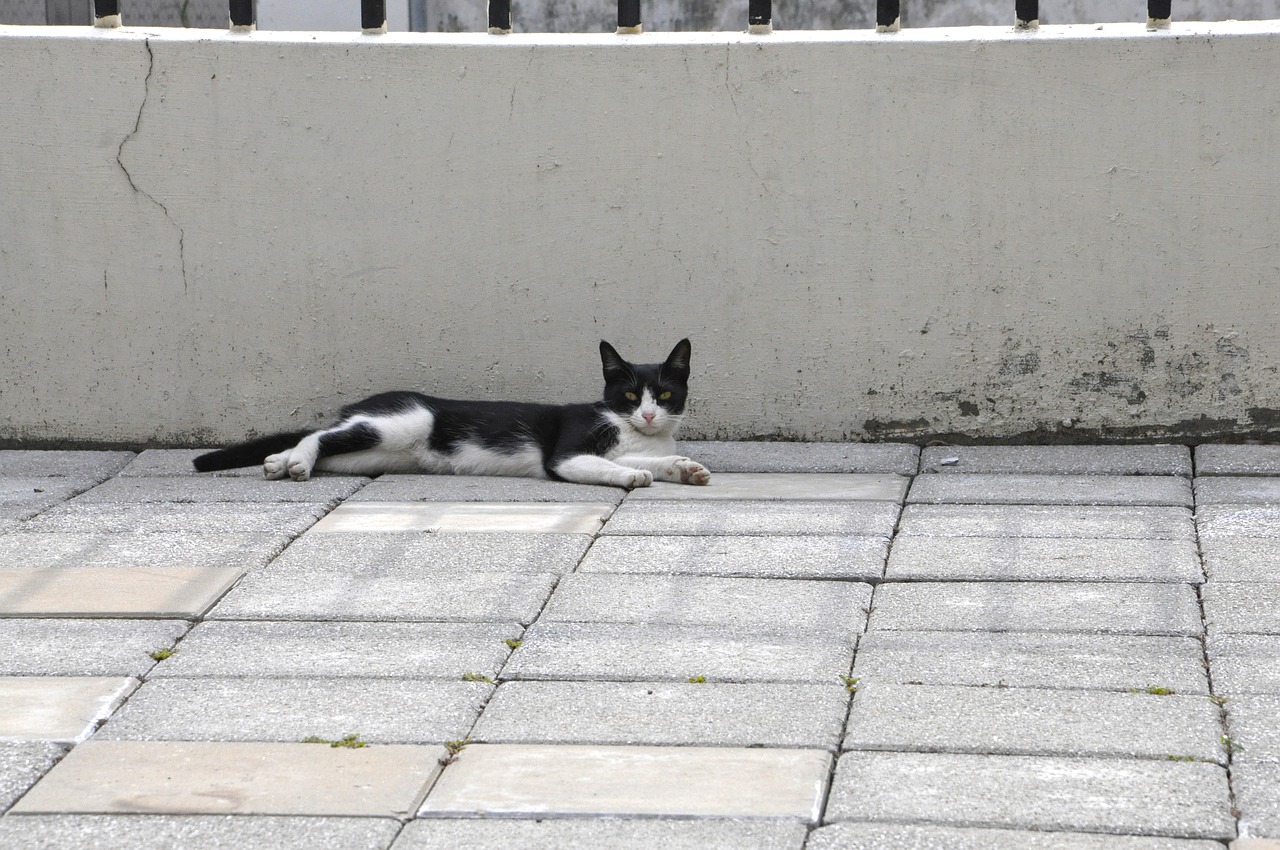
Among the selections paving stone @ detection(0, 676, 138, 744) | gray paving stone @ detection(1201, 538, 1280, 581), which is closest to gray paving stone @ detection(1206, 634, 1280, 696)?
gray paving stone @ detection(1201, 538, 1280, 581)

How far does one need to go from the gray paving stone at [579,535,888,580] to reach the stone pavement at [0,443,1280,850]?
1 centimetres

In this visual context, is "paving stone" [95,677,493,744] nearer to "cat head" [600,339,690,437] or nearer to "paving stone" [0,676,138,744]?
"paving stone" [0,676,138,744]

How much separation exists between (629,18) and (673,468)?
1578 millimetres

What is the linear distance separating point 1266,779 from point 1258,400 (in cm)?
308

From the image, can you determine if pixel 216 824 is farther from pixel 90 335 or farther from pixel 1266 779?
pixel 90 335

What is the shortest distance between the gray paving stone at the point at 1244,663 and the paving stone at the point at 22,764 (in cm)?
209

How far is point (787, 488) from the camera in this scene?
482cm

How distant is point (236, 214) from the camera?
213 inches

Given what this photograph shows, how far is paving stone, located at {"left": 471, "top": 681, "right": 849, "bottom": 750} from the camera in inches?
106

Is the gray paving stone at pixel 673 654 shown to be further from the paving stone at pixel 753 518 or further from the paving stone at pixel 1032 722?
the paving stone at pixel 753 518

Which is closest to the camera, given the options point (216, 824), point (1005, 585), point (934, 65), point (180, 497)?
point (216, 824)

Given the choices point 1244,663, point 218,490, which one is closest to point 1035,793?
point 1244,663

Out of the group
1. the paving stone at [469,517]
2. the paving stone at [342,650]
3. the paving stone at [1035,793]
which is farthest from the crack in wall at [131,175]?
the paving stone at [1035,793]

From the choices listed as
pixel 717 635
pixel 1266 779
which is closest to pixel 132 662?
pixel 717 635
